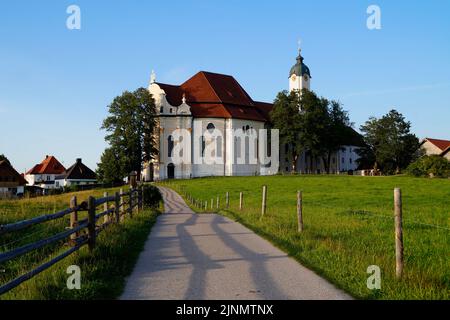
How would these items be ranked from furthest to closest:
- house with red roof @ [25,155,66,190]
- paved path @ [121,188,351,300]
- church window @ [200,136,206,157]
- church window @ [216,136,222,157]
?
house with red roof @ [25,155,66,190]
church window @ [216,136,222,157]
church window @ [200,136,206,157]
paved path @ [121,188,351,300]

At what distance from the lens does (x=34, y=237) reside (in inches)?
629

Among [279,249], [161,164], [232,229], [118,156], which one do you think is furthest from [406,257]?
[161,164]

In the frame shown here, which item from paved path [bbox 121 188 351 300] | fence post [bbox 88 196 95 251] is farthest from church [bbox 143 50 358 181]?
fence post [bbox 88 196 95 251]

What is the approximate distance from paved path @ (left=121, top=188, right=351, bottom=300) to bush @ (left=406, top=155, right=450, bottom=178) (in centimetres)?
5310

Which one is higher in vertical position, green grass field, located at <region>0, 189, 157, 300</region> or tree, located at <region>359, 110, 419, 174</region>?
tree, located at <region>359, 110, 419, 174</region>

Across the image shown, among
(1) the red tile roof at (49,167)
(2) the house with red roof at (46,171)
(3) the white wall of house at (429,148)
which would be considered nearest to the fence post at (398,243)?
(3) the white wall of house at (429,148)

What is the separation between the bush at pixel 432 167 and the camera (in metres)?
58.5

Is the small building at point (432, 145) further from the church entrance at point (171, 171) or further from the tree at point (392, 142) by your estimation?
the church entrance at point (171, 171)

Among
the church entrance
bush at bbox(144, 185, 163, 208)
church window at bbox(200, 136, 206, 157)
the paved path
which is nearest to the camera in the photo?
the paved path

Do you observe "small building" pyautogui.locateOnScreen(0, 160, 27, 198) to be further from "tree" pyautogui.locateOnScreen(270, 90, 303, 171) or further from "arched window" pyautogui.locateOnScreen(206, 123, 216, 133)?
"tree" pyautogui.locateOnScreen(270, 90, 303, 171)

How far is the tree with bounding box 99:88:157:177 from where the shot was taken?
215 feet

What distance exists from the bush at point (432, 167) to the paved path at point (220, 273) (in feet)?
174

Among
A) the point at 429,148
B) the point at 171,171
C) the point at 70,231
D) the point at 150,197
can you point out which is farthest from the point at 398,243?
the point at 429,148
